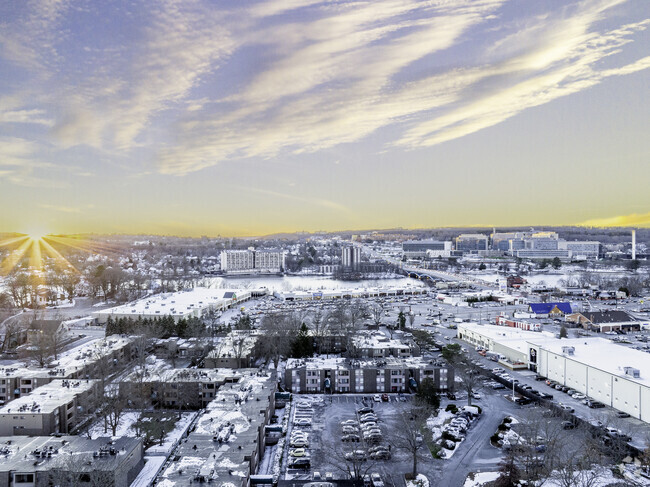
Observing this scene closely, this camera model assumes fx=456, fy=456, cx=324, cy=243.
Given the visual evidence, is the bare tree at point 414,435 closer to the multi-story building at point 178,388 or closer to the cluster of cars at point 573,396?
the cluster of cars at point 573,396

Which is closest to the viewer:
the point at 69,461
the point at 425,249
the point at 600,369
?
the point at 69,461

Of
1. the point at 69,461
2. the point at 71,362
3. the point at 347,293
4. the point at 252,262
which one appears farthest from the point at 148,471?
the point at 252,262

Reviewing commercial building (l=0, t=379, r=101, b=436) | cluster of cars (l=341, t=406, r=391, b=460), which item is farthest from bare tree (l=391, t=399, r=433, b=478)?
commercial building (l=0, t=379, r=101, b=436)

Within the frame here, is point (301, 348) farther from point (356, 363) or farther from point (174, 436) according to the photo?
point (174, 436)

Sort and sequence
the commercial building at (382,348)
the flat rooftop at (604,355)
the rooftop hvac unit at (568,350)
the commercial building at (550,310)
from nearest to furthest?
the flat rooftop at (604,355) → the rooftop hvac unit at (568,350) → the commercial building at (382,348) → the commercial building at (550,310)

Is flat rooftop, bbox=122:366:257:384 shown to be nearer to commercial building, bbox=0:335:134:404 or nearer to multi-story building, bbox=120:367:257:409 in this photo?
multi-story building, bbox=120:367:257:409

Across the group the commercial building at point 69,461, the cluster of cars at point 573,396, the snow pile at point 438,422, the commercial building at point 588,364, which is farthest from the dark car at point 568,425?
the commercial building at point 69,461
